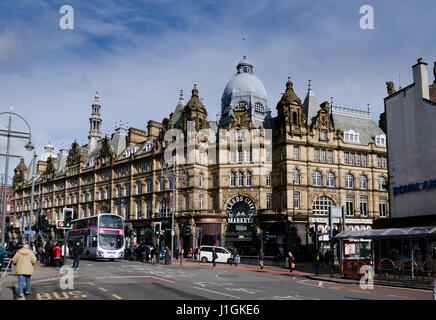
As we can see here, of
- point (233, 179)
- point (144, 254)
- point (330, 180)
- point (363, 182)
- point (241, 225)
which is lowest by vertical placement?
point (144, 254)

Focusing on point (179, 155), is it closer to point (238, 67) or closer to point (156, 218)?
point (156, 218)

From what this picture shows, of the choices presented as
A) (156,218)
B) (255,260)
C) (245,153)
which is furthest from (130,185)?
(255,260)

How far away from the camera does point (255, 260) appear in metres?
49.9

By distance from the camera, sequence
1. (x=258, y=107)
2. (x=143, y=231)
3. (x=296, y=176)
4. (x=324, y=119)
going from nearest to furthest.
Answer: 1. (x=296, y=176)
2. (x=324, y=119)
3. (x=143, y=231)
4. (x=258, y=107)

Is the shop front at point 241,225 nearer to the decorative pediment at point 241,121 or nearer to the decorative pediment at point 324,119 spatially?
the decorative pediment at point 241,121

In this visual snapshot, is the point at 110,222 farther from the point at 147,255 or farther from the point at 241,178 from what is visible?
the point at 241,178

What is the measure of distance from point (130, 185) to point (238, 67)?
91.4 ft

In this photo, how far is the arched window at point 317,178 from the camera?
55875 mm

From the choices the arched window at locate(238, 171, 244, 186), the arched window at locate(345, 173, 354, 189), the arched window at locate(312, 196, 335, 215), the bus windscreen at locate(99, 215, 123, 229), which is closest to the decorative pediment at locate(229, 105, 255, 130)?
the arched window at locate(238, 171, 244, 186)

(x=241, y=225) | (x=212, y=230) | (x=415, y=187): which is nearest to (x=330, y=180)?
(x=241, y=225)

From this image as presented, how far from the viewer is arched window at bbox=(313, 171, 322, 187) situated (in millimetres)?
55875

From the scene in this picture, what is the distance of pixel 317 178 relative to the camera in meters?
56.2

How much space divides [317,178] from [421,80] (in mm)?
25801

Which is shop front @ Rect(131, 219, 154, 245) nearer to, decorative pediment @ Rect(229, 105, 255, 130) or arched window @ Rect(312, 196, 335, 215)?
decorative pediment @ Rect(229, 105, 255, 130)
